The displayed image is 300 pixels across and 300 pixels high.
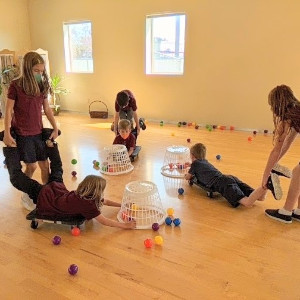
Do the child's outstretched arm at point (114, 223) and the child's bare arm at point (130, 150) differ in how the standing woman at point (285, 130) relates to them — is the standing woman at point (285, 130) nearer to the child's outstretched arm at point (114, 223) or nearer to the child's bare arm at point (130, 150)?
the child's outstretched arm at point (114, 223)

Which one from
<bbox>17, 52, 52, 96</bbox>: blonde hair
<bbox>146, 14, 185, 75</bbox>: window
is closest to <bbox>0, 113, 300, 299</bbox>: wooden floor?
<bbox>17, 52, 52, 96</bbox>: blonde hair

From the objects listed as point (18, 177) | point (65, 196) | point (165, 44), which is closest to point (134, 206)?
point (65, 196)

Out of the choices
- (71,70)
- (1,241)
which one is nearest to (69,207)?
(1,241)

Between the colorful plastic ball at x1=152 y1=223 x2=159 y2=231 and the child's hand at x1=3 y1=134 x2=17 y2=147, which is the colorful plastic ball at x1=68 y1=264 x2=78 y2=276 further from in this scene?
the child's hand at x1=3 y1=134 x2=17 y2=147

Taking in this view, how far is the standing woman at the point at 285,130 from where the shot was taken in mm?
2000

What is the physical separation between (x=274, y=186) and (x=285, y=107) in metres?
0.54

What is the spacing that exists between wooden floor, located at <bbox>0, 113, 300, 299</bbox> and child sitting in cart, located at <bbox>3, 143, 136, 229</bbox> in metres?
0.14

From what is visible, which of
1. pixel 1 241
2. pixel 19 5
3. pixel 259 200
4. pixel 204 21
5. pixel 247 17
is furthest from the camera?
pixel 19 5

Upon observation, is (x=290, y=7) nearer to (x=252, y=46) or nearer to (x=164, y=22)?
(x=252, y=46)

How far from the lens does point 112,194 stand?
2.76m

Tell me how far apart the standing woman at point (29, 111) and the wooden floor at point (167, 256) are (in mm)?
469

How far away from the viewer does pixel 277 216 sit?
2.27m

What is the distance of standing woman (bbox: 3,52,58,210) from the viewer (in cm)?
218

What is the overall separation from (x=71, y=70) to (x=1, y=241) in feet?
18.4
